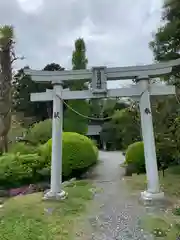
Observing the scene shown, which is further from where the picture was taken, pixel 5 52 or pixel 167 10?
pixel 5 52

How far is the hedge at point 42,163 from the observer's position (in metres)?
10.6

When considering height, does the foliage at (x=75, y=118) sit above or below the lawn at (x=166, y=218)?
above

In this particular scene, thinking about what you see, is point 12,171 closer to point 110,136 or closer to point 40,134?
point 40,134

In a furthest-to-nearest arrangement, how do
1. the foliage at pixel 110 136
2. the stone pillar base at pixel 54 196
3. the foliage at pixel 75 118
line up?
1. the foliage at pixel 110 136
2. the foliage at pixel 75 118
3. the stone pillar base at pixel 54 196

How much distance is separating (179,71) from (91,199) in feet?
23.1

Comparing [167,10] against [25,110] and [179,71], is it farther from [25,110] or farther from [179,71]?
[25,110]

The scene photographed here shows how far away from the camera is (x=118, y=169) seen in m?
13.8

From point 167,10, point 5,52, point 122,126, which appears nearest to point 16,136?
point 5,52

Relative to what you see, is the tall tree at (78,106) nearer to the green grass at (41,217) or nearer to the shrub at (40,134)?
the shrub at (40,134)

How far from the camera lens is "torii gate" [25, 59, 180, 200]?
7.48m

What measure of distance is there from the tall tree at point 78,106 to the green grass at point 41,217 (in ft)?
31.0

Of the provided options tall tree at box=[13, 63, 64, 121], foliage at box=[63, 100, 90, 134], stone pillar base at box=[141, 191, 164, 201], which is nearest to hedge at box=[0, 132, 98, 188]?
stone pillar base at box=[141, 191, 164, 201]

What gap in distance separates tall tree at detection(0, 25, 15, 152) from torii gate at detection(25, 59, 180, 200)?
600cm

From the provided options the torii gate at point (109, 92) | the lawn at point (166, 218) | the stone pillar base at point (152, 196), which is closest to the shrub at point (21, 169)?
the torii gate at point (109, 92)
